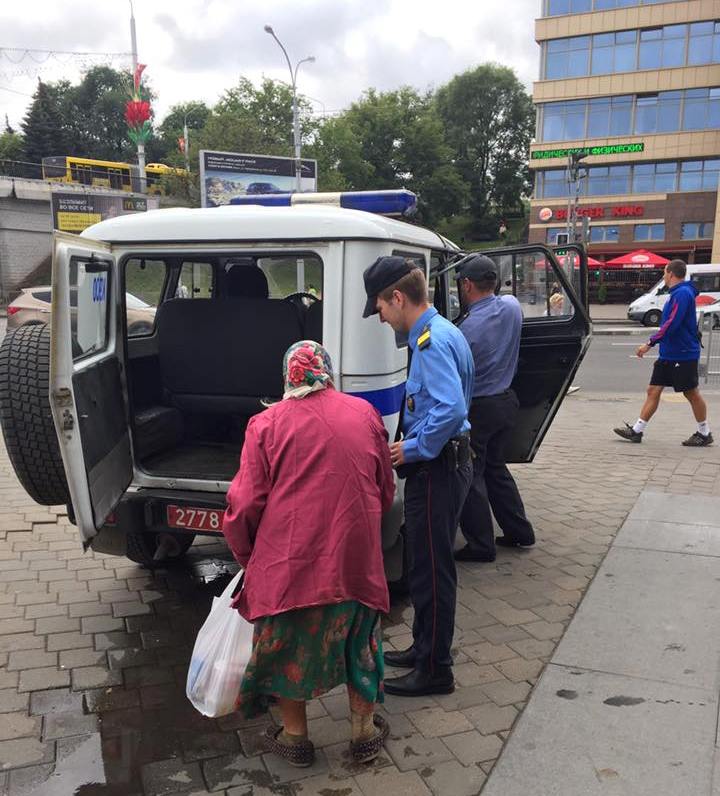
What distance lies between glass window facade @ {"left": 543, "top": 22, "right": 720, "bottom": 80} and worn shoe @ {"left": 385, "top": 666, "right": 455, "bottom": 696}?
45777mm

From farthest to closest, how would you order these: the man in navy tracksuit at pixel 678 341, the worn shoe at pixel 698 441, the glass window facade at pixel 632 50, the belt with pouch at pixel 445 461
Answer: the glass window facade at pixel 632 50
the worn shoe at pixel 698 441
the man in navy tracksuit at pixel 678 341
the belt with pouch at pixel 445 461

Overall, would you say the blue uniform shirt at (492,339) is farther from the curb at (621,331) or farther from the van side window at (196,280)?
the curb at (621,331)

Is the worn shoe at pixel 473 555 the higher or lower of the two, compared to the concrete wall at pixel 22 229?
lower

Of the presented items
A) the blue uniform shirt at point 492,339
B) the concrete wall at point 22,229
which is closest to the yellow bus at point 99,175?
the concrete wall at point 22,229

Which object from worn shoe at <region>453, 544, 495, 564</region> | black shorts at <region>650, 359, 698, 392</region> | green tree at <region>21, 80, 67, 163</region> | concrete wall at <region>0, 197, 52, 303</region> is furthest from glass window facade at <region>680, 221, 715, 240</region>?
green tree at <region>21, 80, 67, 163</region>

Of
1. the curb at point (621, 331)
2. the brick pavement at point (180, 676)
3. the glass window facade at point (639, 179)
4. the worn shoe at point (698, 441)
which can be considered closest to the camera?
the brick pavement at point (180, 676)

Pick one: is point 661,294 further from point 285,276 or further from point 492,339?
point 492,339

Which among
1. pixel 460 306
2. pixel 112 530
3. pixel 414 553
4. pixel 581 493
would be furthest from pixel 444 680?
pixel 581 493

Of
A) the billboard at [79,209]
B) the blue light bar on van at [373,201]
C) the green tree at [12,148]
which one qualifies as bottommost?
the blue light bar on van at [373,201]

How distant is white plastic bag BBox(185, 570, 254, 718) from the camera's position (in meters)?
2.56

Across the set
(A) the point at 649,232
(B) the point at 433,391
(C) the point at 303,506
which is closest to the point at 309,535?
(C) the point at 303,506

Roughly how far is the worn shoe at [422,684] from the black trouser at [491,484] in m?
1.48

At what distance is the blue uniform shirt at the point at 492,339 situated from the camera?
412cm

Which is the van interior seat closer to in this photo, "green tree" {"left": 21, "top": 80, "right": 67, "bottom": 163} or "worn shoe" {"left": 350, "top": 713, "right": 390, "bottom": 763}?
"worn shoe" {"left": 350, "top": 713, "right": 390, "bottom": 763}
